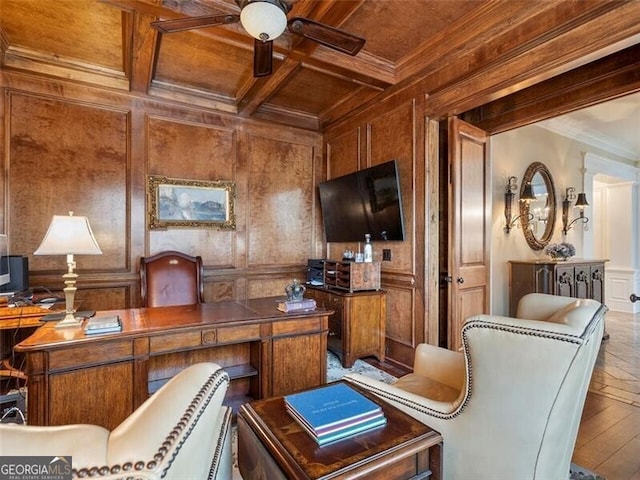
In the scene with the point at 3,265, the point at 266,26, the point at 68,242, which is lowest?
the point at 3,265

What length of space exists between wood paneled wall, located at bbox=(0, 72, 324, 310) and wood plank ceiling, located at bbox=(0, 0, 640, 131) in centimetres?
29

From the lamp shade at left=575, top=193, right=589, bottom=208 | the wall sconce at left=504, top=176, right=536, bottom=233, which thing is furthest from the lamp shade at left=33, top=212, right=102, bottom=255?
the lamp shade at left=575, top=193, right=589, bottom=208

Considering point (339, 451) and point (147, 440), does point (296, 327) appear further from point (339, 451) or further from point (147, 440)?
point (147, 440)

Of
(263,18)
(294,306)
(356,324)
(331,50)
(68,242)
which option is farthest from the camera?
(356,324)

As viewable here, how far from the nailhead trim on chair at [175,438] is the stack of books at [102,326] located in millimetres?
1323

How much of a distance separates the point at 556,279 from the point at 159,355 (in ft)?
13.2

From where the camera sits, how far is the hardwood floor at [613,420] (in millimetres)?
1790

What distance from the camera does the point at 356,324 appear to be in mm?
3201

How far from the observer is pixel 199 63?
3.19 m

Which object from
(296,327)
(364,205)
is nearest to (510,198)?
(364,205)

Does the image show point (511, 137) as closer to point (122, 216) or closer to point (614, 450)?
point (614, 450)

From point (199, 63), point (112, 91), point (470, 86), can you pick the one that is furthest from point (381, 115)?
point (112, 91)

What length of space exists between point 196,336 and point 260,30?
5.85ft

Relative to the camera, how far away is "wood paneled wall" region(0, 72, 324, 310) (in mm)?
3086
